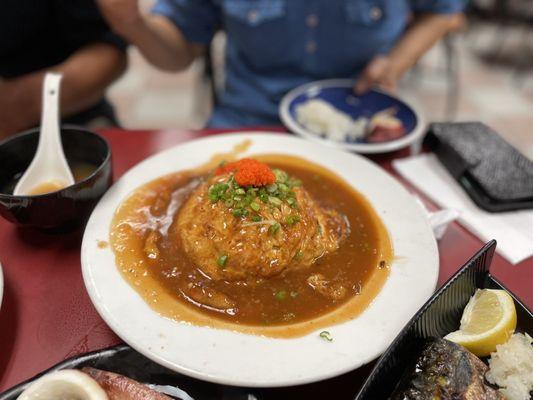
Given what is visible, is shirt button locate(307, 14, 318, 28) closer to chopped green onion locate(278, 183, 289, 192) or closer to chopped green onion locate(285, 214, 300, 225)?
chopped green onion locate(278, 183, 289, 192)

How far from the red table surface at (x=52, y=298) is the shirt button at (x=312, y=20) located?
1.77 m

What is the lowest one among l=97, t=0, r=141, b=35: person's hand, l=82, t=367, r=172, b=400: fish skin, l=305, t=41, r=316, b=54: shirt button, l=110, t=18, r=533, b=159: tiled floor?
l=110, t=18, r=533, b=159: tiled floor

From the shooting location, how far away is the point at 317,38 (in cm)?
297

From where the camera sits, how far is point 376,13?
9.80 feet

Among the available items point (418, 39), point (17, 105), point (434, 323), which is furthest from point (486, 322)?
point (17, 105)

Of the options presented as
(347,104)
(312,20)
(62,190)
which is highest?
(312,20)

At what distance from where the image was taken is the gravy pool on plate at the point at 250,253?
4.65ft

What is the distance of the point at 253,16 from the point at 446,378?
8.40ft

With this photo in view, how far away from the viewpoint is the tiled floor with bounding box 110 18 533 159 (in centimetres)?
566

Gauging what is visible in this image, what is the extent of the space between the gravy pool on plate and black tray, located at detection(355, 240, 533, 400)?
0.21 metres

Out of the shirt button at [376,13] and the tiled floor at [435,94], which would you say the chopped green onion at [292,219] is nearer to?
the shirt button at [376,13]

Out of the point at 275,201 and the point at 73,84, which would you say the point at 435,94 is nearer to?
the point at 73,84

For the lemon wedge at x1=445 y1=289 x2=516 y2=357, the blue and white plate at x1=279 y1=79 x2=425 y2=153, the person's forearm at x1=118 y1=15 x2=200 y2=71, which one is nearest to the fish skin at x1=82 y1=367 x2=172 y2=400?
the lemon wedge at x1=445 y1=289 x2=516 y2=357

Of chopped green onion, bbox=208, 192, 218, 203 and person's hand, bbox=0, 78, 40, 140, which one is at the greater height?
chopped green onion, bbox=208, 192, 218, 203
